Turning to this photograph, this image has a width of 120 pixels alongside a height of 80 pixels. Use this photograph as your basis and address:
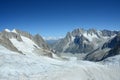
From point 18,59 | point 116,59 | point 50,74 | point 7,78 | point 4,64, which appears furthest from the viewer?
point 116,59

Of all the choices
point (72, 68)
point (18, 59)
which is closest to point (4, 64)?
point (18, 59)

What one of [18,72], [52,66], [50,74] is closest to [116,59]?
[52,66]

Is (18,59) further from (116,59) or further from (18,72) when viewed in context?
(116,59)

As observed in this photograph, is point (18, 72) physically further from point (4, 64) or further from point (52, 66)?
point (52, 66)

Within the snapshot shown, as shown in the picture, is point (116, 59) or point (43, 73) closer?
point (43, 73)

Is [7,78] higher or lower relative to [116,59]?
lower

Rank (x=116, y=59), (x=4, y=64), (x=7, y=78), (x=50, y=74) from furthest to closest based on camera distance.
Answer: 1. (x=116, y=59)
2. (x=4, y=64)
3. (x=50, y=74)
4. (x=7, y=78)
